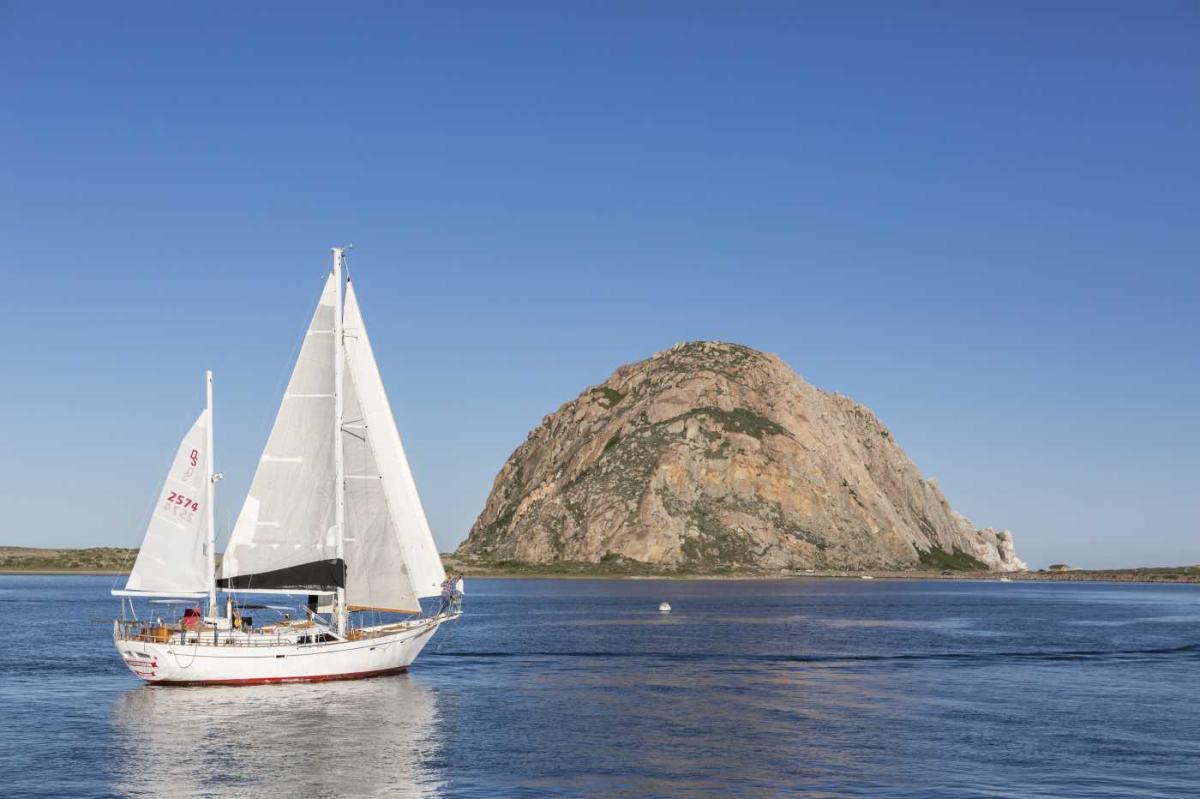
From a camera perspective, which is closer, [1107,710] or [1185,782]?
[1185,782]

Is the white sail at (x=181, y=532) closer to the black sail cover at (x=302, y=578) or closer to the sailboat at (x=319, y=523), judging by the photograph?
the sailboat at (x=319, y=523)

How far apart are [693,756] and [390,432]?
26.5 m

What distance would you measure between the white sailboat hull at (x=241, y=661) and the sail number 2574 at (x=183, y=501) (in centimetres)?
683

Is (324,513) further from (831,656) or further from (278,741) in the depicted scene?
(831,656)

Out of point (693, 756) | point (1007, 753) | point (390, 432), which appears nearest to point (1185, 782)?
point (1007, 753)

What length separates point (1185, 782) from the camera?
37406mm

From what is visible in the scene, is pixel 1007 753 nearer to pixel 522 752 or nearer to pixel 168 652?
pixel 522 752

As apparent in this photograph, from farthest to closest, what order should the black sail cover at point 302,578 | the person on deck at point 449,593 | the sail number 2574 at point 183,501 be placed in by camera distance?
the person on deck at point 449,593
the sail number 2574 at point 183,501
the black sail cover at point 302,578

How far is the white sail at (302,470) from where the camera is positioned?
5966 cm

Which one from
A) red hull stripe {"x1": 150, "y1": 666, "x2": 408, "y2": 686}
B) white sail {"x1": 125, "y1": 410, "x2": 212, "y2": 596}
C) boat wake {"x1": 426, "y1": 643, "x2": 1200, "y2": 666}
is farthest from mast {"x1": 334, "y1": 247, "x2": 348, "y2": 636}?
boat wake {"x1": 426, "y1": 643, "x2": 1200, "y2": 666}

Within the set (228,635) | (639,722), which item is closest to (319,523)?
(228,635)

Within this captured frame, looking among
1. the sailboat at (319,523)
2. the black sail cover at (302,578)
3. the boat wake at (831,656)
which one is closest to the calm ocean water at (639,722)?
the boat wake at (831,656)

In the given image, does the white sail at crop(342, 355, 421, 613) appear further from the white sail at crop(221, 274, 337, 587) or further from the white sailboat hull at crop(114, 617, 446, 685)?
the white sailboat hull at crop(114, 617, 446, 685)

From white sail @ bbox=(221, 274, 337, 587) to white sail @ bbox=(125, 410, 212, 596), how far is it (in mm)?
1928
